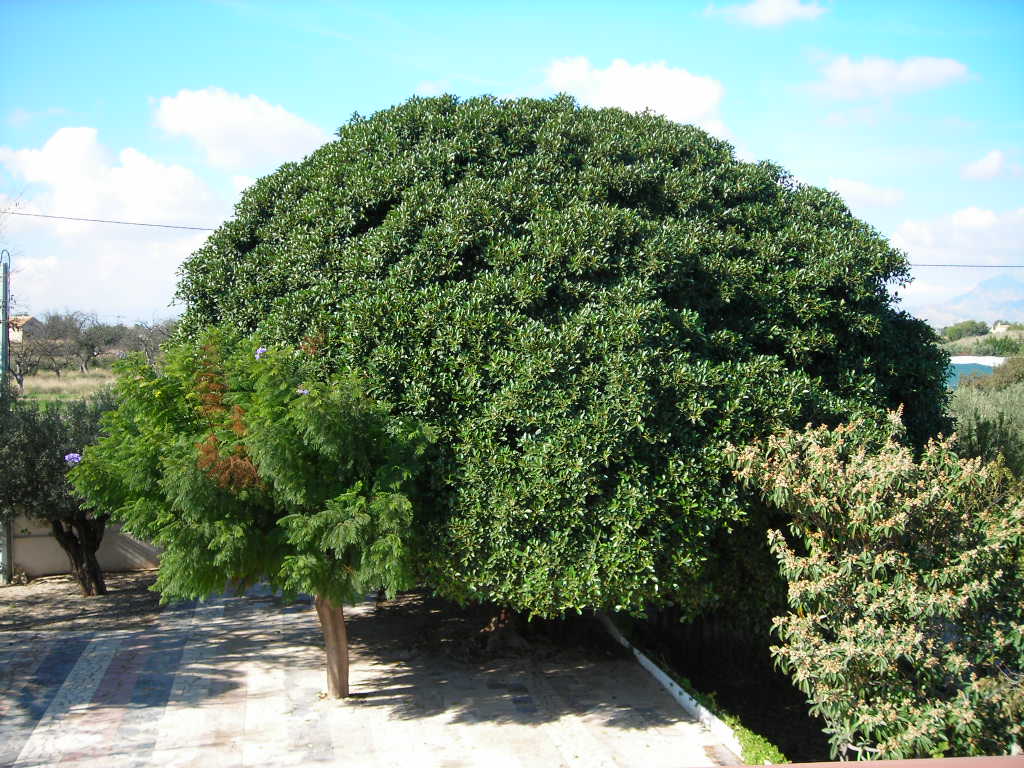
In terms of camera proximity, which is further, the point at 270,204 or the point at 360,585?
the point at 270,204

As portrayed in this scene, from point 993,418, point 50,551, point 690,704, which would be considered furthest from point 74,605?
point 993,418

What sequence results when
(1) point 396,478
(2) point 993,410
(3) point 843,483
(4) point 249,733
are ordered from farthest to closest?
(2) point 993,410
(4) point 249,733
(1) point 396,478
(3) point 843,483

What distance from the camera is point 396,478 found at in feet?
22.2

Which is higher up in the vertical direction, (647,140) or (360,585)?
(647,140)

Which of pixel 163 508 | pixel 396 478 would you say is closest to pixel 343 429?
pixel 396 478

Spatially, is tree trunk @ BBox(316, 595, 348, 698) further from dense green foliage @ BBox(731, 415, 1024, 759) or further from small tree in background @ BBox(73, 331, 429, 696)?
dense green foliage @ BBox(731, 415, 1024, 759)

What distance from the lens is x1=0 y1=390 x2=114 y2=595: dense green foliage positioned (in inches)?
449

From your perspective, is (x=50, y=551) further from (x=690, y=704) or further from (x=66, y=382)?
(x=66, y=382)

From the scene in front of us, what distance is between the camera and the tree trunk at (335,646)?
7.77 m

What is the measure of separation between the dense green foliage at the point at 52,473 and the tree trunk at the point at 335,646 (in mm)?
4915

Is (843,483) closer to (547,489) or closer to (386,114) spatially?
(547,489)

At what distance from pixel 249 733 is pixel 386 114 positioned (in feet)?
21.0

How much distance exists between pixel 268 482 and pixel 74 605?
6.90 metres

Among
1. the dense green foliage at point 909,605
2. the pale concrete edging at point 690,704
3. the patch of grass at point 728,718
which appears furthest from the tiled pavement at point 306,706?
the dense green foliage at point 909,605
